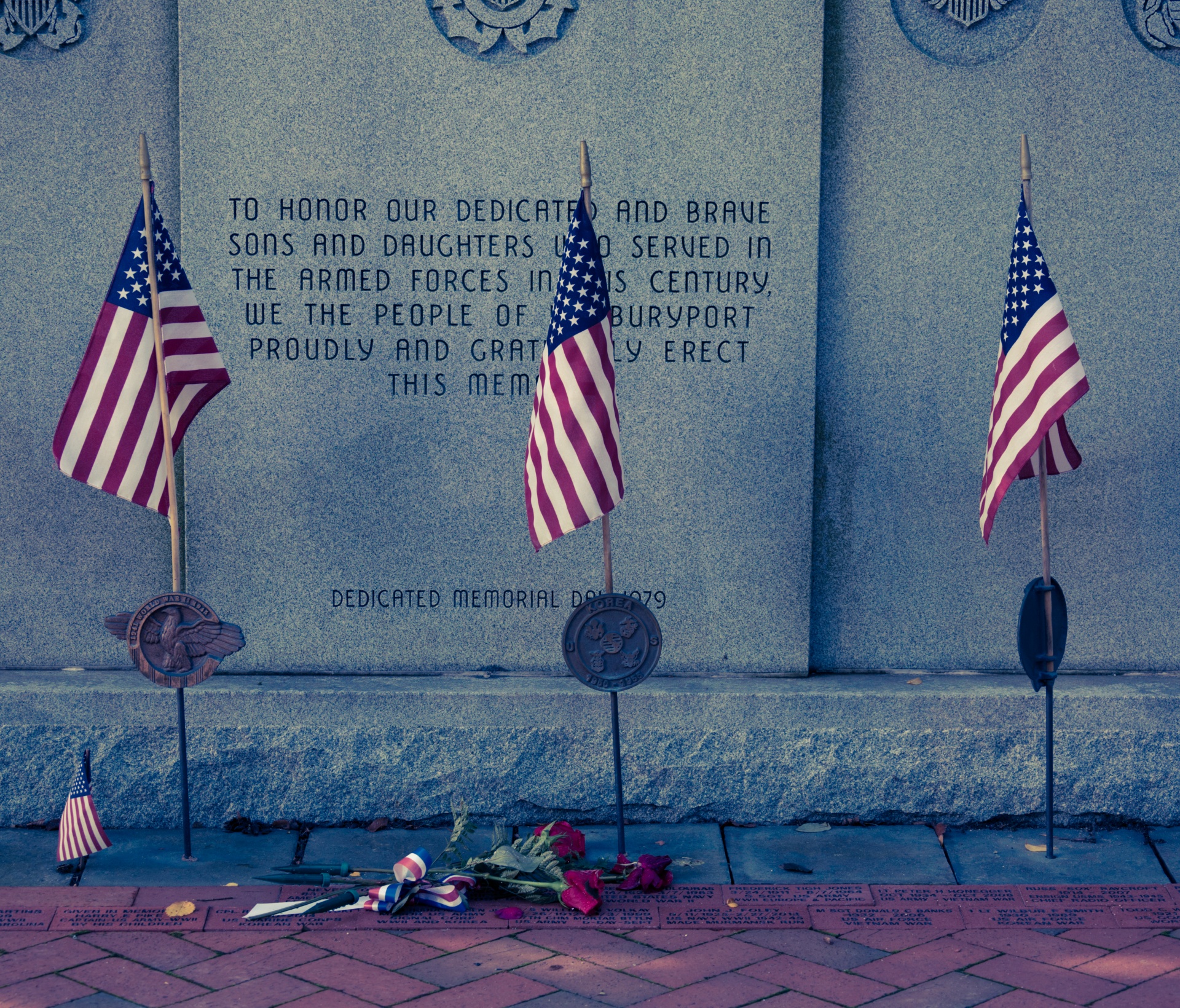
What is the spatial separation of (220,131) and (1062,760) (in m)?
3.78

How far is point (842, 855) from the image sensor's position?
4.36 meters

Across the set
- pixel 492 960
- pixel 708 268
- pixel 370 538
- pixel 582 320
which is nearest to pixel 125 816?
pixel 370 538

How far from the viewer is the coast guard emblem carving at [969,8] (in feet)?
15.4

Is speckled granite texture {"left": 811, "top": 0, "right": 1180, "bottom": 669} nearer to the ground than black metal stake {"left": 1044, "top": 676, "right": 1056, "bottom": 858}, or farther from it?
farther from it

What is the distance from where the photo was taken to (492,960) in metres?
3.60

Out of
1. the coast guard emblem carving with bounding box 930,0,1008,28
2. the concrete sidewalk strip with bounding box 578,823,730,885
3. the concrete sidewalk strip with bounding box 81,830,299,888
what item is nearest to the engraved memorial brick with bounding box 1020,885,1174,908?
the concrete sidewalk strip with bounding box 578,823,730,885

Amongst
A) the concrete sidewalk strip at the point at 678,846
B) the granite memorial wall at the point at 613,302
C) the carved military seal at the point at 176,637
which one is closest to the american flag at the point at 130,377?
the carved military seal at the point at 176,637

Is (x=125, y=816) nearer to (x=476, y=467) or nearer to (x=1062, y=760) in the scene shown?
(x=476, y=467)

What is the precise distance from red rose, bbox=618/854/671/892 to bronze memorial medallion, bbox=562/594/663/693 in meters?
0.55

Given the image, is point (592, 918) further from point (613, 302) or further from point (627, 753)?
point (613, 302)

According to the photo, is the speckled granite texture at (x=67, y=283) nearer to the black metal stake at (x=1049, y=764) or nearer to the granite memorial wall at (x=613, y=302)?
the granite memorial wall at (x=613, y=302)

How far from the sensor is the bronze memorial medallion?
413cm

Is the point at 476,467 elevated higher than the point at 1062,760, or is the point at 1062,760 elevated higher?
the point at 476,467

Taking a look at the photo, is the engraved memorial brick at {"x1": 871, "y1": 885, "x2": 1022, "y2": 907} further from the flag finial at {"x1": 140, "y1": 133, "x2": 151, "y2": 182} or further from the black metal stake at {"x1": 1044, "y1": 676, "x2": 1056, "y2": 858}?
the flag finial at {"x1": 140, "y1": 133, "x2": 151, "y2": 182}
